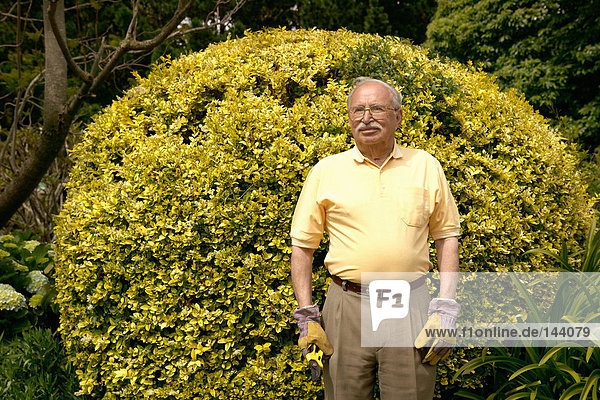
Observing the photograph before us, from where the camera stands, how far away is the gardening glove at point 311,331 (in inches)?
96.0

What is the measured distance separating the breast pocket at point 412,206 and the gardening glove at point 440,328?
0.38 meters

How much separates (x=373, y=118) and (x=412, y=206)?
447mm

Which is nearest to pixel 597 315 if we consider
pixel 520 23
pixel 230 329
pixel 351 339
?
pixel 351 339

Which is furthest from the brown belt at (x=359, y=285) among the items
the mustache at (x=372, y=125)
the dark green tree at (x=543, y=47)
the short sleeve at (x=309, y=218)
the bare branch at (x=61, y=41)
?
the dark green tree at (x=543, y=47)

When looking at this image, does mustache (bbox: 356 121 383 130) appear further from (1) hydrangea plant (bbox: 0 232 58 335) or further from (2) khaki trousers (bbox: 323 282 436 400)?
(1) hydrangea plant (bbox: 0 232 58 335)

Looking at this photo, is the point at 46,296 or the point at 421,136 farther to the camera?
the point at 46,296

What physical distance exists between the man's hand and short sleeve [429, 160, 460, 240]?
0.72m

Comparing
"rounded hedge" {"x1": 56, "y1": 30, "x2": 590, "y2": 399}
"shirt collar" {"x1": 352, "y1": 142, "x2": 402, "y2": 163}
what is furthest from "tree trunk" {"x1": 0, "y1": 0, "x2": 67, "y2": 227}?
"shirt collar" {"x1": 352, "y1": 142, "x2": 402, "y2": 163}

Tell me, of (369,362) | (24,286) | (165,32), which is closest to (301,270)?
(369,362)

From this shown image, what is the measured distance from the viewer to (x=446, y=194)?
2535mm

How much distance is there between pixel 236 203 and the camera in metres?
3.17

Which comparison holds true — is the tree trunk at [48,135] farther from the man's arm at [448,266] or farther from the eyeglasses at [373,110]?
the man's arm at [448,266]

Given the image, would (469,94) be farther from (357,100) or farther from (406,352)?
(406,352)

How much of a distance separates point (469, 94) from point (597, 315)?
167 cm
